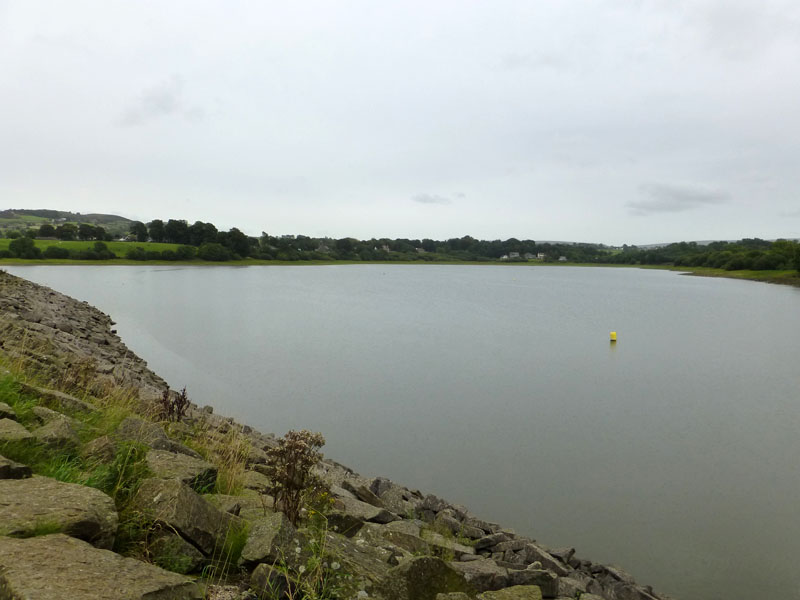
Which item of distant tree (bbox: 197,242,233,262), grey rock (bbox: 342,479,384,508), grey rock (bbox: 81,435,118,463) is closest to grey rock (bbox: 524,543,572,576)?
grey rock (bbox: 342,479,384,508)

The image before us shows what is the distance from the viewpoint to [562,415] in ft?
45.6

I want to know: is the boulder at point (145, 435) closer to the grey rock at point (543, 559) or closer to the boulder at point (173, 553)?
the boulder at point (173, 553)

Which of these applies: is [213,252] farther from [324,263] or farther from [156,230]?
[324,263]

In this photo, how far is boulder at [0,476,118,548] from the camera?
2.48 metres

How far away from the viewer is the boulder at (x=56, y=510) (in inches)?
97.6

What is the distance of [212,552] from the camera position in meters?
3.01

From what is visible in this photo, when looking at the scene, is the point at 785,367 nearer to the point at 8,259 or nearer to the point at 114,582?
the point at 114,582

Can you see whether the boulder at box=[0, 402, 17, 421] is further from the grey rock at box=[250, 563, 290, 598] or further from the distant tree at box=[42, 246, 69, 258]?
the distant tree at box=[42, 246, 69, 258]

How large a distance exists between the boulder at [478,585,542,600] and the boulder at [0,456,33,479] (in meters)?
3.19

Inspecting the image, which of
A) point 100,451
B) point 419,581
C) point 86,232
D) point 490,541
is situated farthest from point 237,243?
point 419,581

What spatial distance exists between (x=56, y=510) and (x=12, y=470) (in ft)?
2.08

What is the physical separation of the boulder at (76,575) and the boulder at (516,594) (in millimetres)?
→ 2481

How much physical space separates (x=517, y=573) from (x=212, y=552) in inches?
120

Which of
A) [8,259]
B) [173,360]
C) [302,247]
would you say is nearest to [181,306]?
[173,360]
